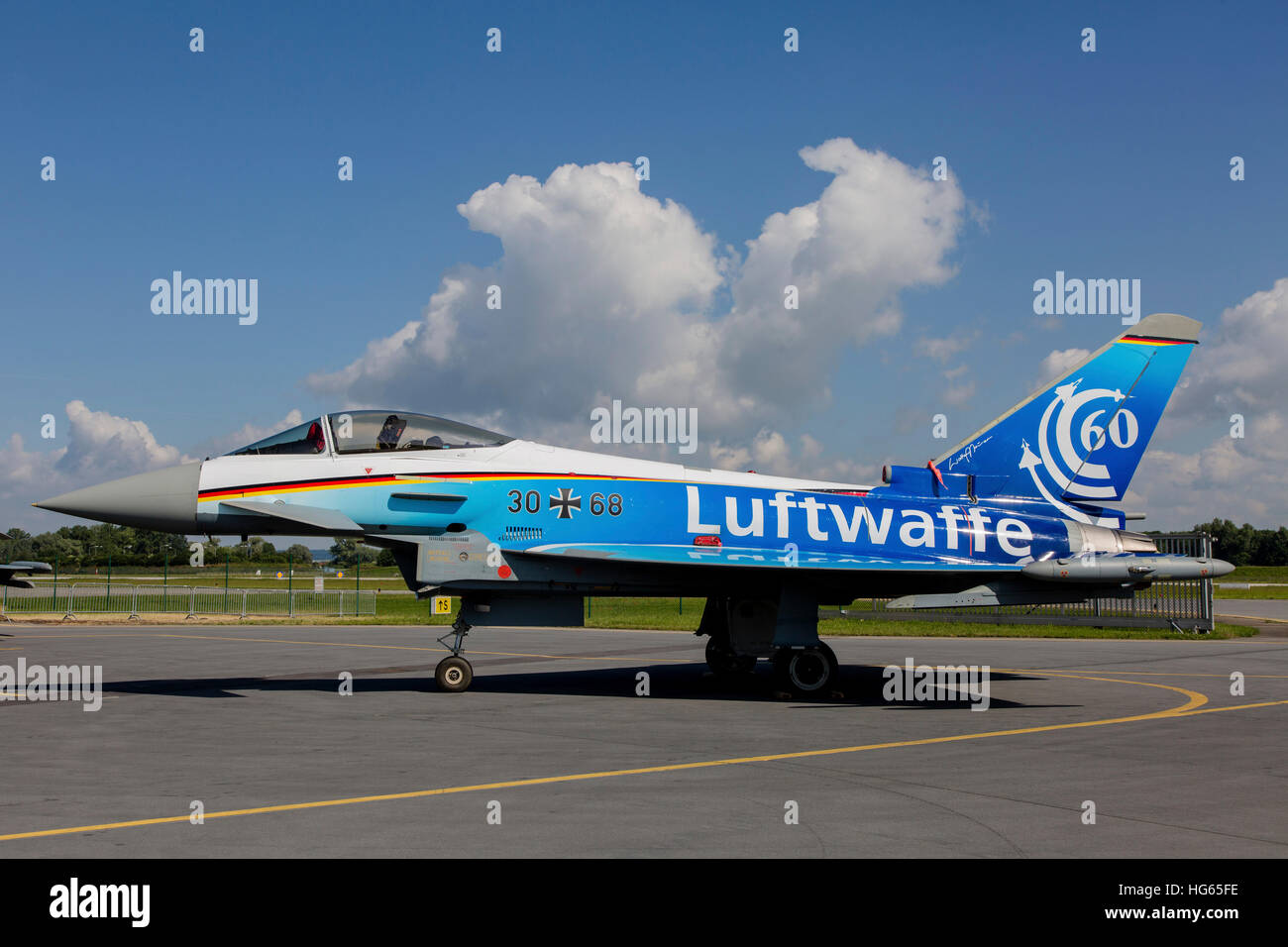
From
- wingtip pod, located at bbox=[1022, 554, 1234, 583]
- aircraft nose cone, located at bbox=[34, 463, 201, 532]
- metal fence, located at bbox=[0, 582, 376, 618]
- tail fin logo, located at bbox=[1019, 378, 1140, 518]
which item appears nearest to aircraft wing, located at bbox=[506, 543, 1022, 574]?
wingtip pod, located at bbox=[1022, 554, 1234, 583]

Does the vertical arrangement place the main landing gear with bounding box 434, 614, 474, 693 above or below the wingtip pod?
below

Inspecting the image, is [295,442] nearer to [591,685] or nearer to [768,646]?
[591,685]

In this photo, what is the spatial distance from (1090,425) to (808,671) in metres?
6.12

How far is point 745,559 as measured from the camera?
13945 mm

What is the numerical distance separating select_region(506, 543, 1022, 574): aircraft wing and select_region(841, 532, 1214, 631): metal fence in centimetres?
1408

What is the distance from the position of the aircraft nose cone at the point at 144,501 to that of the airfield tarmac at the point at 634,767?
8.11 feet

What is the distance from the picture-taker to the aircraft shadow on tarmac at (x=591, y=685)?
14273 millimetres

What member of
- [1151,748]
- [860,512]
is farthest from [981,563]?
[1151,748]

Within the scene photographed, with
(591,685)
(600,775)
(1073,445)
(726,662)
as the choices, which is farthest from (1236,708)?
(600,775)

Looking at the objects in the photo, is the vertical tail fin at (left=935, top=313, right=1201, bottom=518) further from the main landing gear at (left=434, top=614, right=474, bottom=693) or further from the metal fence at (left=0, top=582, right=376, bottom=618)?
the metal fence at (left=0, top=582, right=376, bottom=618)

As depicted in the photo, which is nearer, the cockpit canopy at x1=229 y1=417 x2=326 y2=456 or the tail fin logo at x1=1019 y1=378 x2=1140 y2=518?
the cockpit canopy at x1=229 y1=417 x2=326 y2=456

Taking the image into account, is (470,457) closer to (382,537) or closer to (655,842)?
(382,537)

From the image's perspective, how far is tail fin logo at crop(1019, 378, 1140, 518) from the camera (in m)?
15.6
